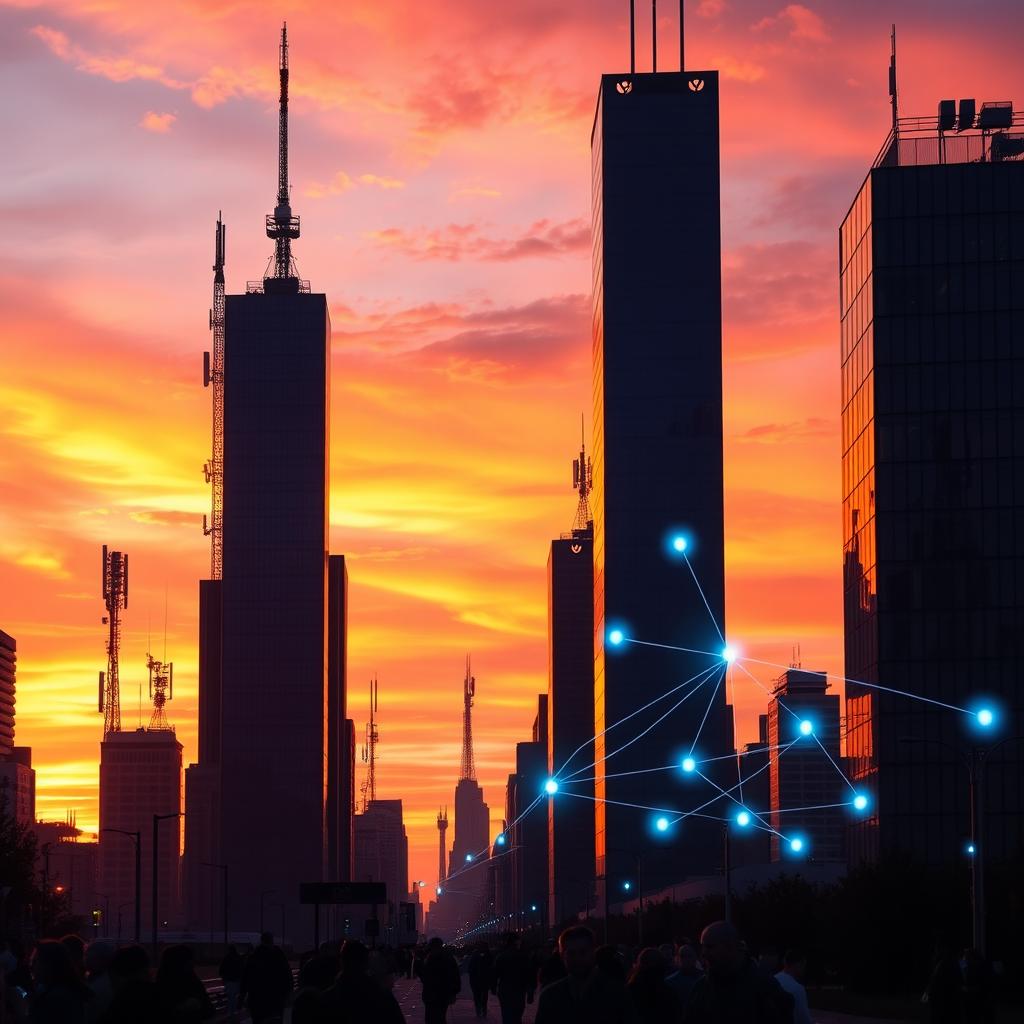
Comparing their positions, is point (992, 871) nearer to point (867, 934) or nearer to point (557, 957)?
point (867, 934)

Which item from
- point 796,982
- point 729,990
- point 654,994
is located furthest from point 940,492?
point 729,990

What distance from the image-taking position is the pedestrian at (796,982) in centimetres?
2094

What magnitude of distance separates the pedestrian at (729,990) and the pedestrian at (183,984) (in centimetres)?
481

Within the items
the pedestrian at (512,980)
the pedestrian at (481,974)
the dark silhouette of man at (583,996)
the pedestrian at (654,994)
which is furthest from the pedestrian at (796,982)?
the pedestrian at (481,974)

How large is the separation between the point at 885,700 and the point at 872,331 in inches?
938

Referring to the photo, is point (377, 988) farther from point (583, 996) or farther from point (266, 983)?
point (266, 983)

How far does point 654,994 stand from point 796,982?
305cm

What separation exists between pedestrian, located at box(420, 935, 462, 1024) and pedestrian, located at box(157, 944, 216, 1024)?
1878 centimetres

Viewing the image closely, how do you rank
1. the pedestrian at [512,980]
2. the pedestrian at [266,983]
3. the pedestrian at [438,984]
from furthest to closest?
the pedestrian at [512,980]
the pedestrian at [438,984]
the pedestrian at [266,983]

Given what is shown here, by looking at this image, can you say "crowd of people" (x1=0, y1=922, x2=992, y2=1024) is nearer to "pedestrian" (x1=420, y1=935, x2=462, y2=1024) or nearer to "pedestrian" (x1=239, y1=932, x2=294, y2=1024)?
"pedestrian" (x1=239, y1=932, x2=294, y2=1024)

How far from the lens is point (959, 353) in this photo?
128375 millimetres

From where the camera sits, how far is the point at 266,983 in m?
30.7

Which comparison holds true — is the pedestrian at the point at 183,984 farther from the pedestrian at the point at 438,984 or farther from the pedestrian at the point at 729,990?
the pedestrian at the point at 438,984

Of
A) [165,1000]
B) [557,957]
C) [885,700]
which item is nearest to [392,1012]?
[165,1000]
